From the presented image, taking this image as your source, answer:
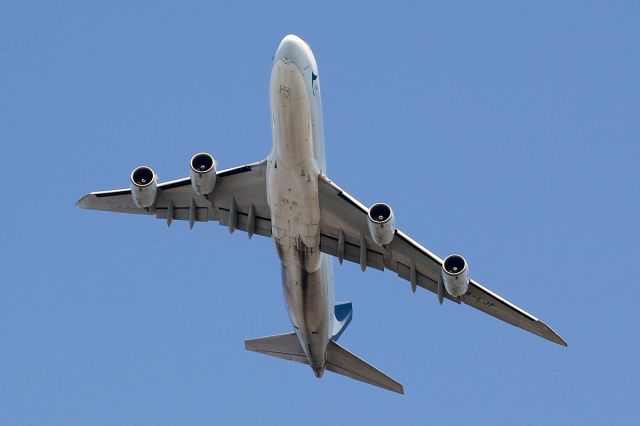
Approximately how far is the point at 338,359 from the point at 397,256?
6.83 m

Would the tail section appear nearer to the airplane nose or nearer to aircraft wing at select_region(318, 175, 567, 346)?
aircraft wing at select_region(318, 175, 567, 346)

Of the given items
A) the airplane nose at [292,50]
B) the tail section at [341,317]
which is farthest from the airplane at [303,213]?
the tail section at [341,317]

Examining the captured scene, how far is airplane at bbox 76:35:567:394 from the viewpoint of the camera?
42125mm

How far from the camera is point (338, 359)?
168ft

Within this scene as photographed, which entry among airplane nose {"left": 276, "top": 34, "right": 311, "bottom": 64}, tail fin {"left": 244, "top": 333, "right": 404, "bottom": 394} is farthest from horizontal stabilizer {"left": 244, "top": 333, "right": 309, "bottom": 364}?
airplane nose {"left": 276, "top": 34, "right": 311, "bottom": 64}

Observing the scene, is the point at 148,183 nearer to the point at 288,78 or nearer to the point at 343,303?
the point at 288,78

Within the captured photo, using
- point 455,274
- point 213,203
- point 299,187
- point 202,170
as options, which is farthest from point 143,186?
point 455,274

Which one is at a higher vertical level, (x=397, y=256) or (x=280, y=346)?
(x=397, y=256)

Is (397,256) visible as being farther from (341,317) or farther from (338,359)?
(341,317)

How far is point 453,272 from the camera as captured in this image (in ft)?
145

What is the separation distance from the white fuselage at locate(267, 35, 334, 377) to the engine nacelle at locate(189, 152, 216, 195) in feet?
8.02

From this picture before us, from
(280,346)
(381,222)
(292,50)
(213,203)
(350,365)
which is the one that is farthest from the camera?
(280,346)

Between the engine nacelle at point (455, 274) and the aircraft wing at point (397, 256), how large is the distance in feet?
3.77

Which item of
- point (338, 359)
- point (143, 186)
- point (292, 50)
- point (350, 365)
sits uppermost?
point (292, 50)
